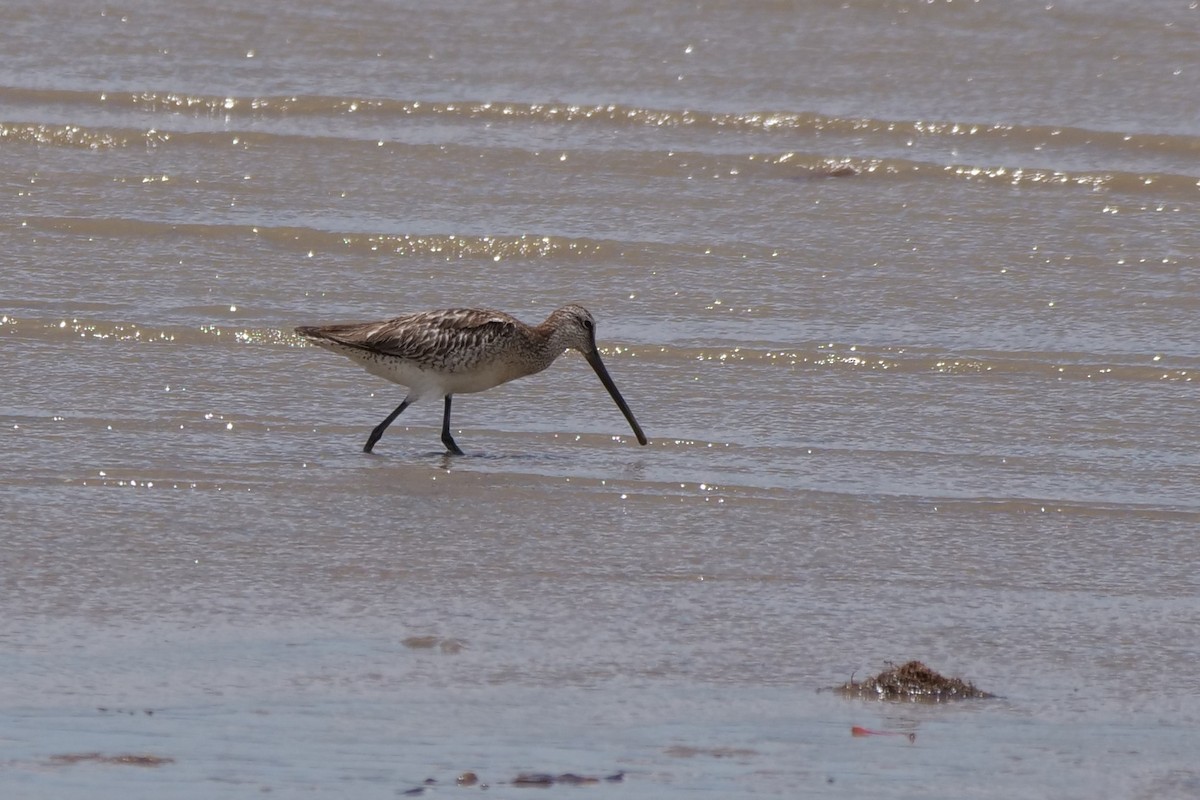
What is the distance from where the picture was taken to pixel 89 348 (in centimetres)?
937

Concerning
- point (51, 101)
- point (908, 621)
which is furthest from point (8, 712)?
point (51, 101)

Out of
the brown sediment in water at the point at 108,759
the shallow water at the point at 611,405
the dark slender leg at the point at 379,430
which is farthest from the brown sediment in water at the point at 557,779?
the dark slender leg at the point at 379,430

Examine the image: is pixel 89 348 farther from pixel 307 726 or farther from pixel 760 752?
pixel 760 752

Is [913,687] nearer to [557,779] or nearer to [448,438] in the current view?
[557,779]

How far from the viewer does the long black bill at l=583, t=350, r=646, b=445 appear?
829 centimetres

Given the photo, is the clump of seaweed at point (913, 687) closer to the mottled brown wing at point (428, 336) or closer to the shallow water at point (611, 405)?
the shallow water at point (611, 405)

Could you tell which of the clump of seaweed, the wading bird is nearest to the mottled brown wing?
the wading bird

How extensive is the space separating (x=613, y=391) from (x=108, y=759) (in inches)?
156

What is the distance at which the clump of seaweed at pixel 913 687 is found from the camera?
5551 mm

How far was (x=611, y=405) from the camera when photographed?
8945 millimetres

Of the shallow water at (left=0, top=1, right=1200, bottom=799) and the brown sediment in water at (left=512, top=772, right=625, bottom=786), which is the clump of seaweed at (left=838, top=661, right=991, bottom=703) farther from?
the brown sediment in water at (left=512, top=772, right=625, bottom=786)

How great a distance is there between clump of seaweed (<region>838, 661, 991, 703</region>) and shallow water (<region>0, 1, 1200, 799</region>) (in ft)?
Result: 0.31

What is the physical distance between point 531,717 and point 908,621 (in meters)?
1.40

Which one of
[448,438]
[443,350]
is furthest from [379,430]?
[443,350]
